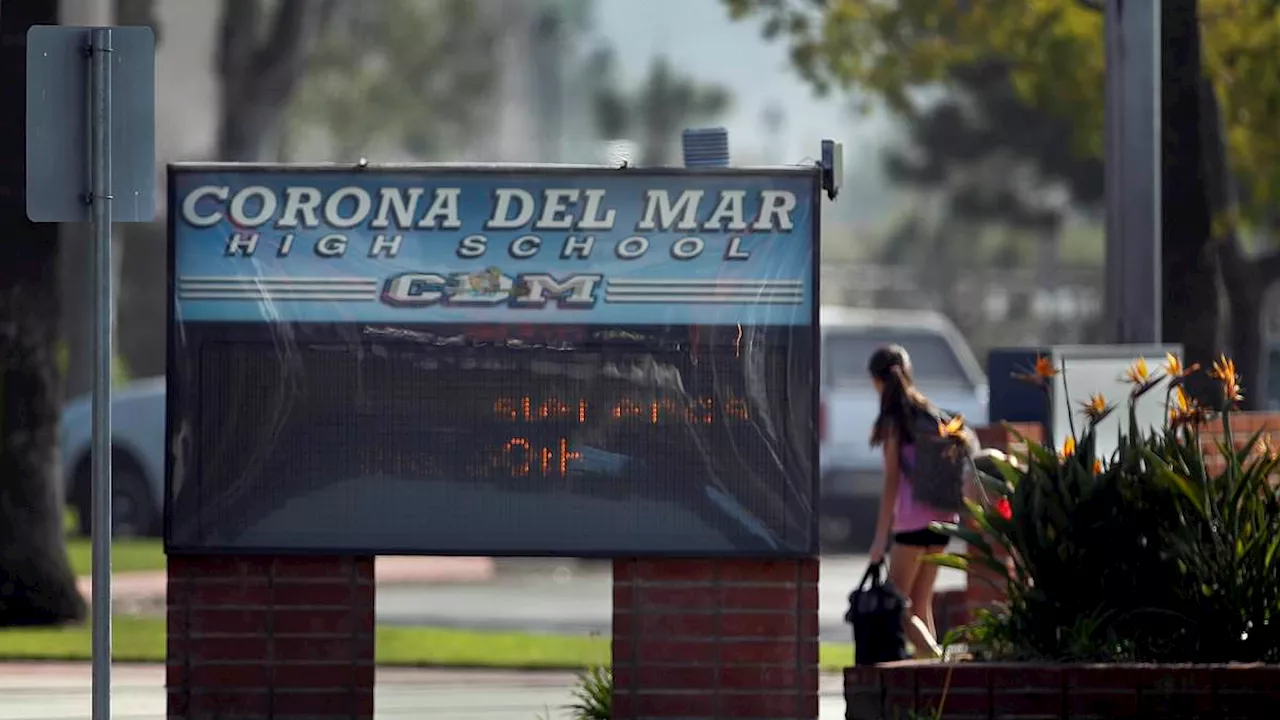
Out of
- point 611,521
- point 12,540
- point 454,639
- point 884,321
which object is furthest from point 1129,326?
point 884,321

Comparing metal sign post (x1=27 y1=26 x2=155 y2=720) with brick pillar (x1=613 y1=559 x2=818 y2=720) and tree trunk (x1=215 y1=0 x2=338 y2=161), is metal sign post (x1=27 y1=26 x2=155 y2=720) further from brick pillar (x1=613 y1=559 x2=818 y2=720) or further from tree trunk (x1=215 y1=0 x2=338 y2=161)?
tree trunk (x1=215 y1=0 x2=338 y2=161)

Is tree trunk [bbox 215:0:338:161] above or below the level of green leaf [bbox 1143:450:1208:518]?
above

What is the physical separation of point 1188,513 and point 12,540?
29.0 ft

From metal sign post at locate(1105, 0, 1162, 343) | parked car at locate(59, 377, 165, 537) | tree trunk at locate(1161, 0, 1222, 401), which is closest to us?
metal sign post at locate(1105, 0, 1162, 343)

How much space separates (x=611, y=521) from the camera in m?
9.01

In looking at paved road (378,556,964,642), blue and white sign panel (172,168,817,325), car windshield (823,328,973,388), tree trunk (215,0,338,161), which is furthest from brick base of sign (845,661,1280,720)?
tree trunk (215,0,338,161)

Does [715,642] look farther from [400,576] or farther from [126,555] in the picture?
[126,555]

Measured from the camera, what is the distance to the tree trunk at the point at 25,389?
15422 mm

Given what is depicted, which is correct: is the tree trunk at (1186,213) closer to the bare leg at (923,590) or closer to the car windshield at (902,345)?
the bare leg at (923,590)

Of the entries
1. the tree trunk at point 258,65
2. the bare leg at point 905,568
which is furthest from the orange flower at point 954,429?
the tree trunk at point 258,65

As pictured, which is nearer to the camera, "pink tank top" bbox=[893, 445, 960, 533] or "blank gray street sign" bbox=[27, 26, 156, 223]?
"blank gray street sign" bbox=[27, 26, 156, 223]

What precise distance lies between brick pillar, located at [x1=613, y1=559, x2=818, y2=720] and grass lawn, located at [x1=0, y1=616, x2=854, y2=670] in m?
4.45

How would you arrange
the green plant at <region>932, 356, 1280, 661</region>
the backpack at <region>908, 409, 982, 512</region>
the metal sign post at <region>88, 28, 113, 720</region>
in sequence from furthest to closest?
the backpack at <region>908, 409, 982, 512</region>, the green plant at <region>932, 356, 1280, 661</region>, the metal sign post at <region>88, 28, 113, 720</region>

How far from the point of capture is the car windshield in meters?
23.9
